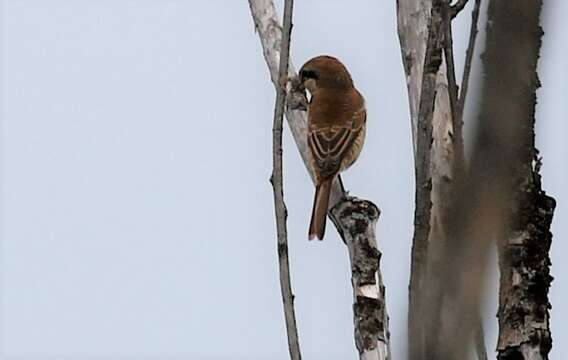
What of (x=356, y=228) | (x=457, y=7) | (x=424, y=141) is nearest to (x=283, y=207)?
(x=424, y=141)

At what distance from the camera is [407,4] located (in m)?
3.23

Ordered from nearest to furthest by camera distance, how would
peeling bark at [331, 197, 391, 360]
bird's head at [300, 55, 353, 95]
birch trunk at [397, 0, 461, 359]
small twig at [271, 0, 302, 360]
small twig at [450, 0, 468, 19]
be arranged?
birch trunk at [397, 0, 461, 359] → small twig at [271, 0, 302, 360] → small twig at [450, 0, 468, 19] → peeling bark at [331, 197, 391, 360] → bird's head at [300, 55, 353, 95]

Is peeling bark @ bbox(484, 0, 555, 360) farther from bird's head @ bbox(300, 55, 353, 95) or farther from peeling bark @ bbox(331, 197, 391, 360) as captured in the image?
bird's head @ bbox(300, 55, 353, 95)

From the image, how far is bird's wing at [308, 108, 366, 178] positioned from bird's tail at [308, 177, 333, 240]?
0.38 feet

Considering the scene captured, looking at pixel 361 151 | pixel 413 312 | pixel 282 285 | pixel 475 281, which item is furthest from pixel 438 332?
pixel 361 151

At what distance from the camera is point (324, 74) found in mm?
5711

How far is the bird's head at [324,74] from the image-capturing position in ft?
18.5

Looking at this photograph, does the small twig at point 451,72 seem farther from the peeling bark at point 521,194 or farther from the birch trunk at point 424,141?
the peeling bark at point 521,194

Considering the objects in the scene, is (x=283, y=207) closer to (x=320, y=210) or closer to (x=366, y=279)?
(x=366, y=279)

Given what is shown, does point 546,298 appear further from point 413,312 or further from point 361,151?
point 361,151

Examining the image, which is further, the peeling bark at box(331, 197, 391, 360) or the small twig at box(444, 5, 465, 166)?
the peeling bark at box(331, 197, 391, 360)

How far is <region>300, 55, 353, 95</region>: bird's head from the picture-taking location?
18.5ft

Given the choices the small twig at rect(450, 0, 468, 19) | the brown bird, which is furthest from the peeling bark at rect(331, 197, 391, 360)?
the brown bird

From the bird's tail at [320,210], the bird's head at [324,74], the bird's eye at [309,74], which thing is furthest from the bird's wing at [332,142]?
the bird's eye at [309,74]
